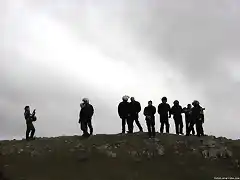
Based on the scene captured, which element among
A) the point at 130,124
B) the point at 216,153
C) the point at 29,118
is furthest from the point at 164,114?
the point at 29,118

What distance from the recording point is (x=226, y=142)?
95.2 feet

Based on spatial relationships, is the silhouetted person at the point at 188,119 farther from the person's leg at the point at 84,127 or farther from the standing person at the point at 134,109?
the person's leg at the point at 84,127

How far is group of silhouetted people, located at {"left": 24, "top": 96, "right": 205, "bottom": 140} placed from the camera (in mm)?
27859

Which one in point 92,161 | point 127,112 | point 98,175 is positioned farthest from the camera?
point 127,112

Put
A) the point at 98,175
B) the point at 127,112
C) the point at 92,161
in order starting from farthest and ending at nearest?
the point at 127,112 < the point at 92,161 < the point at 98,175

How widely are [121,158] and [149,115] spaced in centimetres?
322

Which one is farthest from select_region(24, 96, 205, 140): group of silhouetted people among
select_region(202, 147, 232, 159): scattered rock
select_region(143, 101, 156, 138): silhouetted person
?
select_region(202, 147, 232, 159): scattered rock

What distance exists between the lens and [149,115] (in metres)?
27.6

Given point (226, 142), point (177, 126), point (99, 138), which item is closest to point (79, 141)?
point (99, 138)

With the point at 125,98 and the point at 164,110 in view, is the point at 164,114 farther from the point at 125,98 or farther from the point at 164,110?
the point at 125,98

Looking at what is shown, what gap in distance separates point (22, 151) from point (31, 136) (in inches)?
76.4

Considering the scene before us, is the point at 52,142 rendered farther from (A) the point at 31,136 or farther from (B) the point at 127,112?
(B) the point at 127,112

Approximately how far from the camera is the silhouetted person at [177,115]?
29.1 metres

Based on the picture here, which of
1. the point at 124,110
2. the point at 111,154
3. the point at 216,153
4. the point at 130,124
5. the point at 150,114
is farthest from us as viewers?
the point at 130,124
